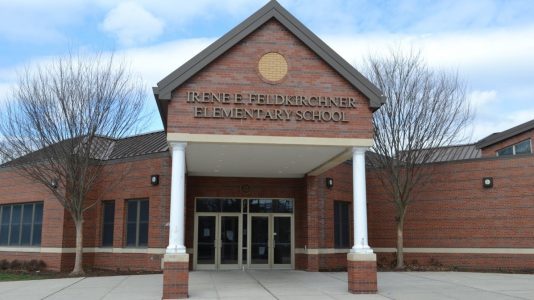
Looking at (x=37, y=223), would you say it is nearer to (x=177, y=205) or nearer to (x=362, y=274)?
(x=177, y=205)

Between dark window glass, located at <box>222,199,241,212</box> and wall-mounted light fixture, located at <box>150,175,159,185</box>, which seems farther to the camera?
dark window glass, located at <box>222,199,241,212</box>

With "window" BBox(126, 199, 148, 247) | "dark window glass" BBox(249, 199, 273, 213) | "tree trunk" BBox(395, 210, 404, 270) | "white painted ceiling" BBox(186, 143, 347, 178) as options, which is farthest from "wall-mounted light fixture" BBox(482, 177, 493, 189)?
"window" BBox(126, 199, 148, 247)

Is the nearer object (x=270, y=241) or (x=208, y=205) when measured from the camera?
(x=208, y=205)

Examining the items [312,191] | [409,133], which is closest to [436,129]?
[409,133]

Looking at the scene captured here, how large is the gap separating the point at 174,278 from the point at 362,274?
16.5 ft

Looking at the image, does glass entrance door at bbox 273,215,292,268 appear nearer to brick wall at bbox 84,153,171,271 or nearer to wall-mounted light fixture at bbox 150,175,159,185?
brick wall at bbox 84,153,171,271

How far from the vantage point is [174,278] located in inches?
520

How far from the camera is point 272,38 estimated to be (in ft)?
49.6

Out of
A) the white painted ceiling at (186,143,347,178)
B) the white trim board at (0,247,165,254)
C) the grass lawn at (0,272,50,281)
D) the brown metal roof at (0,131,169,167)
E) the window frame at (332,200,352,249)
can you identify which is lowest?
the grass lawn at (0,272,50,281)

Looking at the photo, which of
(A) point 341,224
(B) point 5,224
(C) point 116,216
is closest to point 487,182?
(A) point 341,224

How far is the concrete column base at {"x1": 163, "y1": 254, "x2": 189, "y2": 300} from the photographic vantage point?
518 inches

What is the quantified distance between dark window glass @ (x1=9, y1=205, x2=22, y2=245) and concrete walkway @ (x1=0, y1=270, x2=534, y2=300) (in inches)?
268

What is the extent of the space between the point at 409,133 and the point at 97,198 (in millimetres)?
13476

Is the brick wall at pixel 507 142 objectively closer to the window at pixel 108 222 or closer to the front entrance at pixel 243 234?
the front entrance at pixel 243 234
